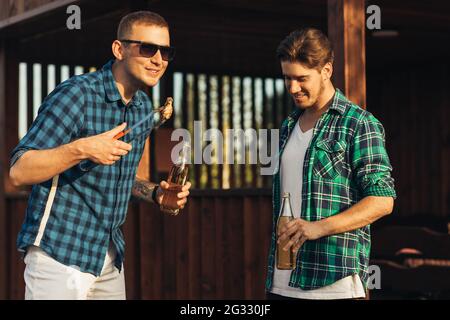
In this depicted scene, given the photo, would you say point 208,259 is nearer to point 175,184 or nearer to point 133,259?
point 133,259

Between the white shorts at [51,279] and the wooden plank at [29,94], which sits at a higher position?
the wooden plank at [29,94]

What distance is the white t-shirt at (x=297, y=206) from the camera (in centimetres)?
384

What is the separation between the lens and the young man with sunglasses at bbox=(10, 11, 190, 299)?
3682 mm

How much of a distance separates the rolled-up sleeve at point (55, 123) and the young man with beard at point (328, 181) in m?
0.90

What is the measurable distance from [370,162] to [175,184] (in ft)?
3.21

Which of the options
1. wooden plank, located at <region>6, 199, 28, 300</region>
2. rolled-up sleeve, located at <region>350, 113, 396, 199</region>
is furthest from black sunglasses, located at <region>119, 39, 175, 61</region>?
wooden plank, located at <region>6, 199, 28, 300</region>

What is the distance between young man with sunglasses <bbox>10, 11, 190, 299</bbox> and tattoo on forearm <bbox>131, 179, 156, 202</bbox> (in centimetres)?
23

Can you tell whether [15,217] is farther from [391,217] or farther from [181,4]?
[391,217]

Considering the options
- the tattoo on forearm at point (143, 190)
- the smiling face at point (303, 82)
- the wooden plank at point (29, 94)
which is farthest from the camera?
the wooden plank at point (29, 94)

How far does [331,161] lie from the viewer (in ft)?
12.6

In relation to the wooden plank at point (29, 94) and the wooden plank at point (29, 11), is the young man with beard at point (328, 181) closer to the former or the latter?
the wooden plank at point (29, 11)

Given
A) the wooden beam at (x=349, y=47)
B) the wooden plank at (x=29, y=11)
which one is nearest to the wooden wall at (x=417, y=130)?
the wooden plank at (x=29, y=11)

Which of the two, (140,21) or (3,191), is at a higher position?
(140,21)

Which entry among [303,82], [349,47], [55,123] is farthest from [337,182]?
[349,47]
